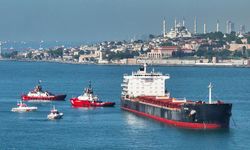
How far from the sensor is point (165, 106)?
42438mm

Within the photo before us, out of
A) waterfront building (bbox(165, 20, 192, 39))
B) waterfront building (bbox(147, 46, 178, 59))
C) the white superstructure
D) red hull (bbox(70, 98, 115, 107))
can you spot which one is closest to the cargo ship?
the white superstructure

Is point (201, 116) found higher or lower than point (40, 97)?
higher

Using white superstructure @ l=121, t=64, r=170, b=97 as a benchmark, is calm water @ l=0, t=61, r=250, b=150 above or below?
below

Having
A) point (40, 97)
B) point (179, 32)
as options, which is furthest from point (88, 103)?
point (179, 32)

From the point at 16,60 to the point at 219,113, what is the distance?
388 feet

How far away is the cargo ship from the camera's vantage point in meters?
Answer: 38.9

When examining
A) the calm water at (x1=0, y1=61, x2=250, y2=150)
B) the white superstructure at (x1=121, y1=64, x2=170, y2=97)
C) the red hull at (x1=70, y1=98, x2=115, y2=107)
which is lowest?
the calm water at (x1=0, y1=61, x2=250, y2=150)

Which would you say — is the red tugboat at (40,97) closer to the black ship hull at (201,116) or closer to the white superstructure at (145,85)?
the white superstructure at (145,85)

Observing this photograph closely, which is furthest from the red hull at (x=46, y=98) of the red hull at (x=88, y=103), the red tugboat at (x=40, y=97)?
the red hull at (x=88, y=103)

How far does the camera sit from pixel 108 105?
49.8 metres

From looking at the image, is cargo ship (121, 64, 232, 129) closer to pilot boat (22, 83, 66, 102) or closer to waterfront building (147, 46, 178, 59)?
pilot boat (22, 83, 66, 102)

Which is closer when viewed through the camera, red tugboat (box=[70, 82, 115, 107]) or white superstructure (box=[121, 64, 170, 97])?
white superstructure (box=[121, 64, 170, 97])

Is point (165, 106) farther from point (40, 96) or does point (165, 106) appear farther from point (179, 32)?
point (179, 32)

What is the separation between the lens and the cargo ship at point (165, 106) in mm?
38934
